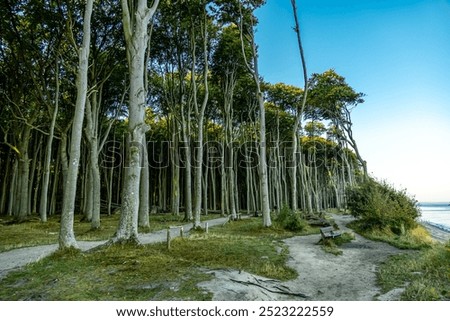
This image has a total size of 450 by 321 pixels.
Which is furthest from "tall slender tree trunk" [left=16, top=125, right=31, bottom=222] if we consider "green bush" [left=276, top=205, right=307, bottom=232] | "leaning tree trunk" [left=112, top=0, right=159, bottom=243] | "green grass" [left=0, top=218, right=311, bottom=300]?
"green bush" [left=276, top=205, right=307, bottom=232]

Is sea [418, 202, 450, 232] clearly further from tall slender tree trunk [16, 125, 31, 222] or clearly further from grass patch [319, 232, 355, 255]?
tall slender tree trunk [16, 125, 31, 222]

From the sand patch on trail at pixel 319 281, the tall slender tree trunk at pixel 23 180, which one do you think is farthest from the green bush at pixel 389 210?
the tall slender tree trunk at pixel 23 180

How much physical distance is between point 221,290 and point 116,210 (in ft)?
91.7

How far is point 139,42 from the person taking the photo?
8914 mm

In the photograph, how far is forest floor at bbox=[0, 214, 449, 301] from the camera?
5.19 meters

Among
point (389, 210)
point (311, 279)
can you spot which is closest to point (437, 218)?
point (389, 210)

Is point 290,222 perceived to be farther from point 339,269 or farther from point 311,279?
point 311,279

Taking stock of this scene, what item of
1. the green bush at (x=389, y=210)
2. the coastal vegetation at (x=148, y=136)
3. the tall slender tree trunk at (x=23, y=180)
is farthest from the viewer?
the tall slender tree trunk at (x=23, y=180)

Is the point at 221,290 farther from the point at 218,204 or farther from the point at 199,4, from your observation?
→ the point at 218,204

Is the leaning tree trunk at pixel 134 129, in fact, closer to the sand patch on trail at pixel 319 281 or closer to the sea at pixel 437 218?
the sand patch on trail at pixel 319 281

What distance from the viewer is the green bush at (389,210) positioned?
1395 centimetres

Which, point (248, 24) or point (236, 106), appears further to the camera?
point (236, 106)

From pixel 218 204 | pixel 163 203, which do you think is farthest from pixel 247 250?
pixel 218 204

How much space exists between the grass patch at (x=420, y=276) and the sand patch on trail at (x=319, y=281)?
0.24 metres
